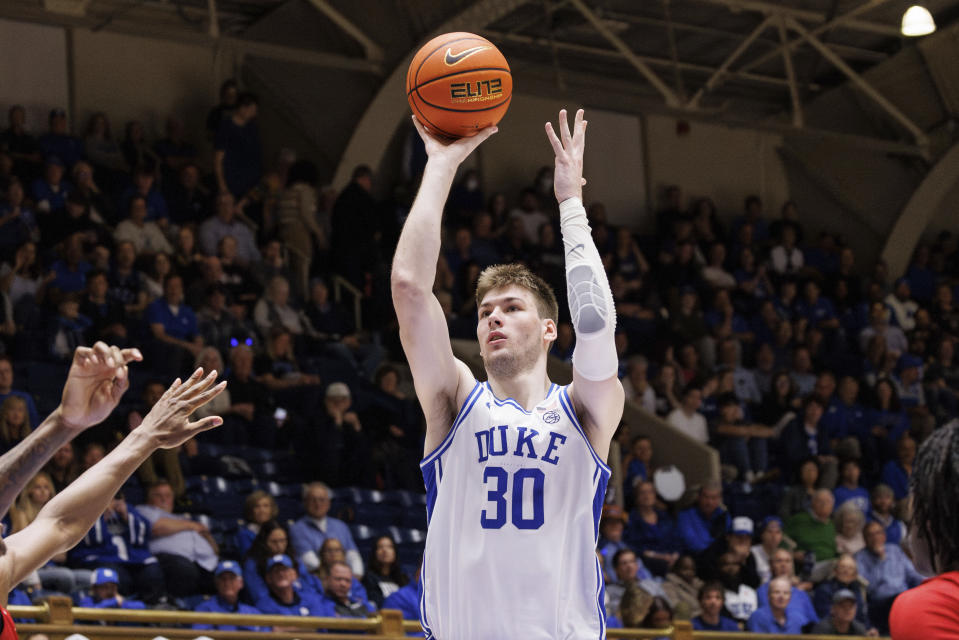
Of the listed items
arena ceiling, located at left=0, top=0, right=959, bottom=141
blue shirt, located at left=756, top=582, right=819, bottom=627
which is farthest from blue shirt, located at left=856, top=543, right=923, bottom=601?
arena ceiling, located at left=0, top=0, right=959, bottom=141

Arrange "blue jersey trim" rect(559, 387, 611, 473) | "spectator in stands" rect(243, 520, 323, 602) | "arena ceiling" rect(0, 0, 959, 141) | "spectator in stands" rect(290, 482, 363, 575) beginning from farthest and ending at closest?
"arena ceiling" rect(0, 0, 959, 141) → "spectator in stands" rect(290, 482, 363, 575) → "spectator in stands" rect(243, 520, 323, 602) → "blue jersey trim" rect(559, 387, 611, 473)

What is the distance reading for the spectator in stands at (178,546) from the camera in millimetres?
8812

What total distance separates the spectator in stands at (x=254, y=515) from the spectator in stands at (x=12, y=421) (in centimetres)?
162

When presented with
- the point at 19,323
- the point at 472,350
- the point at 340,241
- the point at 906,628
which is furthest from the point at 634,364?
the point at 906,628

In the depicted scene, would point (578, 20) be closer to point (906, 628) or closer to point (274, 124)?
point (274, 124)

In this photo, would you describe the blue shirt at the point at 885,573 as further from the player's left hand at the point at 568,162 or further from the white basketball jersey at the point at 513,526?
the player's left hand at the point at 568,162

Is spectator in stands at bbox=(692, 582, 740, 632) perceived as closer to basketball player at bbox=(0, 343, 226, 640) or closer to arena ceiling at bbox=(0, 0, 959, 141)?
arena ceiling at bbox=(0, 0, 959, 141)

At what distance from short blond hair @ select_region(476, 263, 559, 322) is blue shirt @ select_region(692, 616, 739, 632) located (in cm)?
657

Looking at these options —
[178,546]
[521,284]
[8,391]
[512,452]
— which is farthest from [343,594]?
[512,452]

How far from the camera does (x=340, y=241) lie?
44.8 feet

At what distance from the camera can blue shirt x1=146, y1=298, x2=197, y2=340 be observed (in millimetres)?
11312

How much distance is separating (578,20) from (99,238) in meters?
7.19

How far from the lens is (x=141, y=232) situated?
12.2 metres

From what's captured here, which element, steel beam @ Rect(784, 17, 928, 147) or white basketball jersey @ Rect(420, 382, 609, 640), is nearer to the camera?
white basketball jersey @ Rect(420, 382, 609, 640)
